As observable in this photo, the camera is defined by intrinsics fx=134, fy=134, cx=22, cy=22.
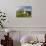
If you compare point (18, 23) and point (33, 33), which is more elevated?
point (18, 23)

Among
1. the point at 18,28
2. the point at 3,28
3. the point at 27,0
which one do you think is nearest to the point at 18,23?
the point at 18,28

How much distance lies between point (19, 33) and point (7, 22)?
1.59ft

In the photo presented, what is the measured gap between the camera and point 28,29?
397cm

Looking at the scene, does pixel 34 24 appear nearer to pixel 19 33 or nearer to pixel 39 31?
pixel 39 31

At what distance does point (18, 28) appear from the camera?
3.98 meters

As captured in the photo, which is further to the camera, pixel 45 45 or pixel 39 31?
pixel 39 31

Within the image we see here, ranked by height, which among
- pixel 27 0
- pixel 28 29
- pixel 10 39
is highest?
pixel 27 0

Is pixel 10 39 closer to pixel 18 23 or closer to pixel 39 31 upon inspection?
pixel 18 23

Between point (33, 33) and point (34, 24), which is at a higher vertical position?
point (34, 24)

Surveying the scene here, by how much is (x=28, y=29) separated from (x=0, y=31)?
0.83 metres

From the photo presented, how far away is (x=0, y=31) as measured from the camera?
398cm

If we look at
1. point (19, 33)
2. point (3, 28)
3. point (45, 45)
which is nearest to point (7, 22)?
point (3, 28)

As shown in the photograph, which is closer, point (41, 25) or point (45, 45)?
point (45, 45)

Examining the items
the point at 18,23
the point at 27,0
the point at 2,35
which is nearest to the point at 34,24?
the point at 18,23
